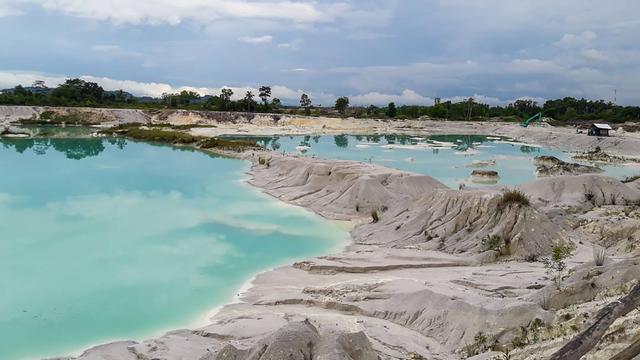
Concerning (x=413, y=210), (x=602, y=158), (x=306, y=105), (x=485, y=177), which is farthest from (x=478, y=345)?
(x=306, y=105)

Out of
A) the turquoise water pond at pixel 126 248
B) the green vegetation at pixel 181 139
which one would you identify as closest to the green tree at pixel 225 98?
the green vegetation at pixel 181 139

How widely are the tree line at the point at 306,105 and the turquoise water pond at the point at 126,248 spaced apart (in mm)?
76075

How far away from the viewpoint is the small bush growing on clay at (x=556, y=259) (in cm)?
1373

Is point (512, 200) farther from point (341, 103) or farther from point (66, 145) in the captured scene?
point (341, 103)

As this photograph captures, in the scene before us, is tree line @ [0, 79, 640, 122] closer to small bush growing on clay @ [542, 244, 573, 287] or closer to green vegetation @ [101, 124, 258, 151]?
green vegetation @ [101, 124, 258, 151]

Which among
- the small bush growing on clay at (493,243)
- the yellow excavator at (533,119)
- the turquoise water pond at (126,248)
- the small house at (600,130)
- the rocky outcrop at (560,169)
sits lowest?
the turquoise water pond at (126,248)

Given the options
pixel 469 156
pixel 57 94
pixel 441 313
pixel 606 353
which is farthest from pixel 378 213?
pixel 57 94

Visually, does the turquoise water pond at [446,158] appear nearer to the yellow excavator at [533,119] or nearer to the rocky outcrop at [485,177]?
the rocky outcrop at [485,177]

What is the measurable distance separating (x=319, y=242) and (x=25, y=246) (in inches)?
383

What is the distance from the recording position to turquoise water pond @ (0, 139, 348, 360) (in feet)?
42.7

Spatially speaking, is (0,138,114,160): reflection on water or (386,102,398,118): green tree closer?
(0,138,114,160): reflection on water

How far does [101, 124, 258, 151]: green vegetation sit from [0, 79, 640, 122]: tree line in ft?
120

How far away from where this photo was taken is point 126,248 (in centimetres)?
1927

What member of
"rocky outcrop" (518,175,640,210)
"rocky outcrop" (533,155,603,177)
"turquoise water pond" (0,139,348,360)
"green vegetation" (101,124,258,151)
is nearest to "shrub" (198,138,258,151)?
"green vegetation" (101,124,258,151)
